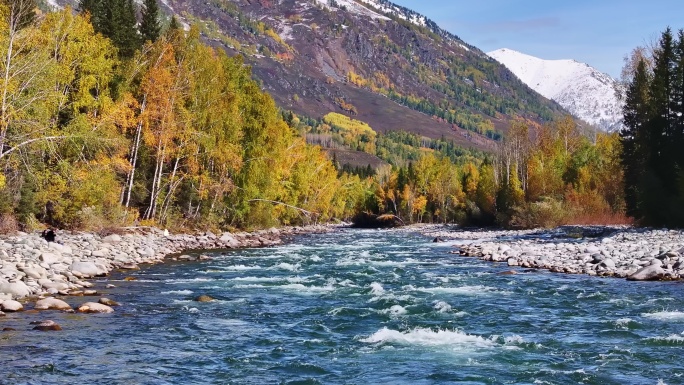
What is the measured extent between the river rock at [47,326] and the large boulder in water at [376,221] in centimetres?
8795

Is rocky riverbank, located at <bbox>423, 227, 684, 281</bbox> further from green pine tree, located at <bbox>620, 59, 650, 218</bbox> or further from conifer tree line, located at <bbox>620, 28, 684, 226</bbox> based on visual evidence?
green pine tree, located at <bbox>620, 59, 650, 218</bbox>

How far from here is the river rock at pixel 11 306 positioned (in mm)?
15242

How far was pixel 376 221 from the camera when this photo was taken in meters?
108

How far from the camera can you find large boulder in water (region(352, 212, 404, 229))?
102331 mm

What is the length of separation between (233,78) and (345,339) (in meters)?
36.3

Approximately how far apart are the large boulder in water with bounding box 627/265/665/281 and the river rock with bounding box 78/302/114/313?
57.1ft

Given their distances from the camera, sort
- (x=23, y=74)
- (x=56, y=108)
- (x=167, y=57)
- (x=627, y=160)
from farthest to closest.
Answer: (x=627, y=160)
(x=167, y=57)
(x=56, y=108)
(x=23, y=74)

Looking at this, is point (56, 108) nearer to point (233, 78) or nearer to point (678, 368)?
point (233, 78)

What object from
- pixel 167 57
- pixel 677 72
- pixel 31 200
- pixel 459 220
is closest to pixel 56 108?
pixel 31 200

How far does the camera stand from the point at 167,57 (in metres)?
38.9

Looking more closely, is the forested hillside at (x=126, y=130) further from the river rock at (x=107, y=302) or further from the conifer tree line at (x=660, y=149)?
the conifer tree line at (x=660, y=149)

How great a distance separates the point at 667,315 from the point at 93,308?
14398 millimetres

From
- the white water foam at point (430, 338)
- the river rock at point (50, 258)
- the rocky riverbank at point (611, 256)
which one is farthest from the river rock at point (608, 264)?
the river rock at point (50, 258)

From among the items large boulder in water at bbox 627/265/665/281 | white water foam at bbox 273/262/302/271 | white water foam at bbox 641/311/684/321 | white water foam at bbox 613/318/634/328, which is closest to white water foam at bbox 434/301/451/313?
white water foam at bbox 613/318/634/328
